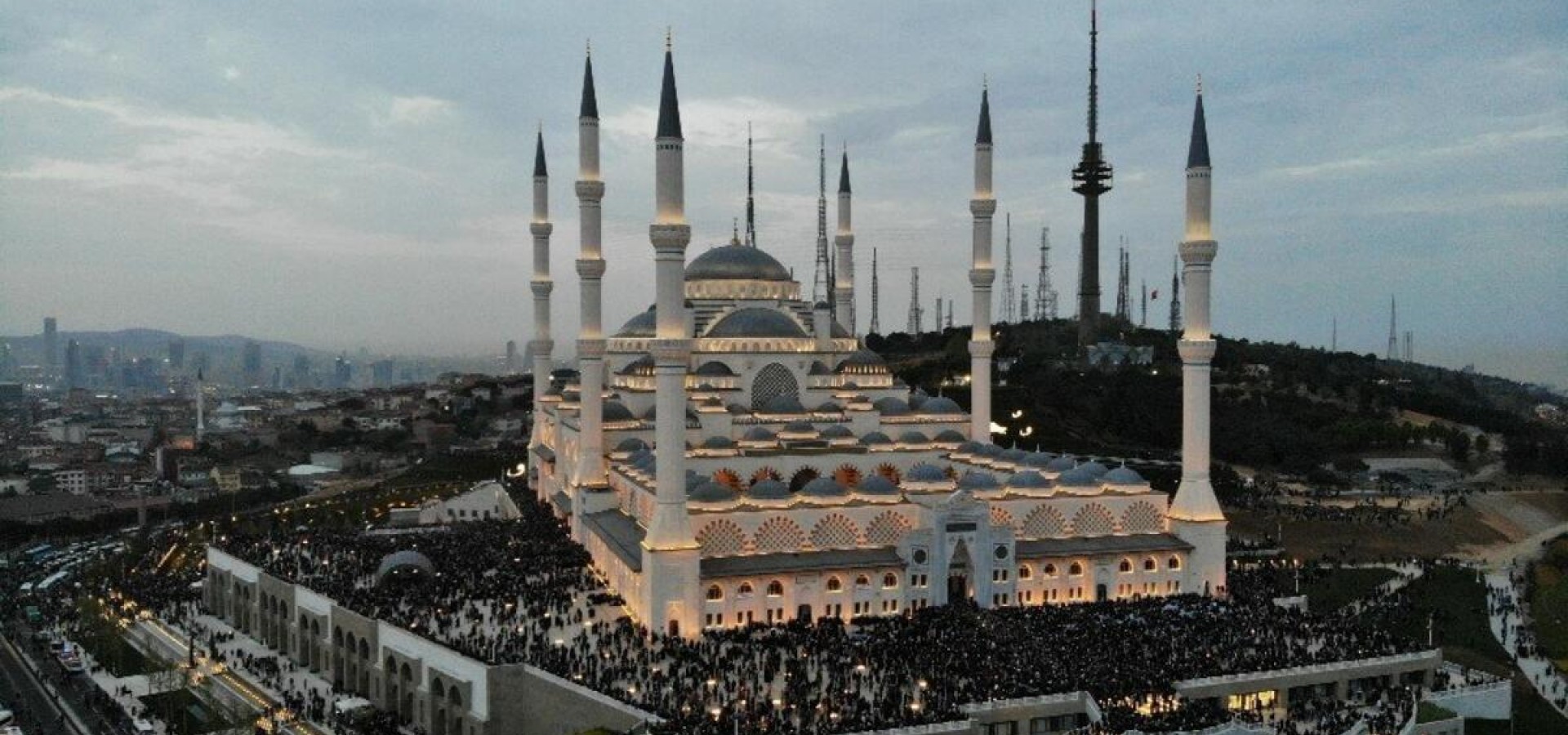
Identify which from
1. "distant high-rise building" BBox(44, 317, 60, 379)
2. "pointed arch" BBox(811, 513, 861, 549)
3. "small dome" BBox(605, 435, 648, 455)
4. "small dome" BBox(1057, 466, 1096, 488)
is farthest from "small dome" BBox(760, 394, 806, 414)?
"distant high-rise building" BBox(44, 317, 60, 379)

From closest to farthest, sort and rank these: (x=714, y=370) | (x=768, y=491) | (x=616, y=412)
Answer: (x=768, y=491) < (x=616, y=412) < (x=714, y=370)

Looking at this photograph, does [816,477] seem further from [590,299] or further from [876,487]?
[590,299]

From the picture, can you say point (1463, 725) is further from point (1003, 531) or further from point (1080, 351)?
point (1080, 351)

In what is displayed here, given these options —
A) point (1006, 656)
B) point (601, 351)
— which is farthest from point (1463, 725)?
point (601, 351)

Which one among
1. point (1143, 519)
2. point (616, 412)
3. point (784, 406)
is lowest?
point (1143, 519)

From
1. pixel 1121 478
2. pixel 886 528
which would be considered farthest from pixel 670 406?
pixel 1121 478

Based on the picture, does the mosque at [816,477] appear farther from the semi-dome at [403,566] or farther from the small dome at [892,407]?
the semi-dome at [403,566]
